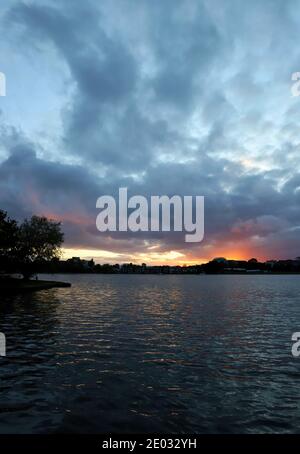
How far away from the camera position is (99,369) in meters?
19.2

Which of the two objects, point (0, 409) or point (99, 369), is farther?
point (99, 369)

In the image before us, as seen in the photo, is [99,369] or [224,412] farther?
[99,369]

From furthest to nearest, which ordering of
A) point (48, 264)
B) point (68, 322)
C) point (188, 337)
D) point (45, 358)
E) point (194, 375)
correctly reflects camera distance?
1. point (48, 264)
2. point (68, 322)
3. point (188, 337)
4. point (45, 358)
5. point (194, 375)

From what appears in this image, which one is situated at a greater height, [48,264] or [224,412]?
[48,264]

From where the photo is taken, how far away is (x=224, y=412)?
13516mm

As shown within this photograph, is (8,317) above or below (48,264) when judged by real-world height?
below

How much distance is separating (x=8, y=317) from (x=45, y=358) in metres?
20.0

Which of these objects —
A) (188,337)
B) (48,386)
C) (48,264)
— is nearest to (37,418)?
(48,386)

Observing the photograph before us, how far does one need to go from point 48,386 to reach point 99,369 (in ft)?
12.1
